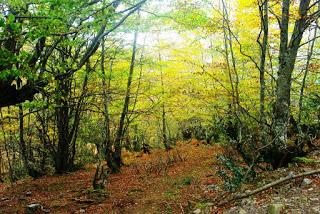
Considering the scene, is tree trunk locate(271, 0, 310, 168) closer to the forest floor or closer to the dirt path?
the forest floor

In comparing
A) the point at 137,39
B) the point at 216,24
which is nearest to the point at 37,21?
the point at 216,24

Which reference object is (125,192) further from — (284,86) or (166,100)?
(166,100)

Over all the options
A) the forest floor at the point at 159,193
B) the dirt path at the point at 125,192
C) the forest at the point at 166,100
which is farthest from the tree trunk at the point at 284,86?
the dirt path at the point at 125,192

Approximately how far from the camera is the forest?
7020mm

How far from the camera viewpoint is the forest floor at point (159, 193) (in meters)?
6.91

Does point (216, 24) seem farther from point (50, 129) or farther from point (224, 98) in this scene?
point (50, 129)

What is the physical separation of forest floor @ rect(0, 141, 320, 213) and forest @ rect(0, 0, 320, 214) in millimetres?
47

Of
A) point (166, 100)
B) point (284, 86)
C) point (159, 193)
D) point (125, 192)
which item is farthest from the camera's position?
point (166, 100)

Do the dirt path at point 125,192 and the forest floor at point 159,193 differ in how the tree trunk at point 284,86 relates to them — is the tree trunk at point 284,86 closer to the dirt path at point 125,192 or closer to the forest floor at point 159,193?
the forest floor at point 159,193

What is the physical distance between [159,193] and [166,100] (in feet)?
32.6

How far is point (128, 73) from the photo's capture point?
15977 millimetres

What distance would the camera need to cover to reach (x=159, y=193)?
1109 centimetres

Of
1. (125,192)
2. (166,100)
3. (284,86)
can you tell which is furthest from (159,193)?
(166,100)

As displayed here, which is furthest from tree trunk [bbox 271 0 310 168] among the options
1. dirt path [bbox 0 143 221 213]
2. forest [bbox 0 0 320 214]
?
dirt path [bbox 0 143 221 213]
